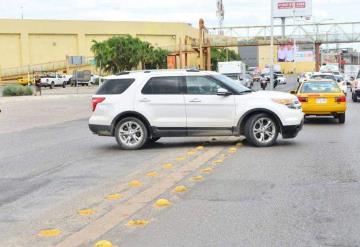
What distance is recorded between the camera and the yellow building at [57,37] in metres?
88.1

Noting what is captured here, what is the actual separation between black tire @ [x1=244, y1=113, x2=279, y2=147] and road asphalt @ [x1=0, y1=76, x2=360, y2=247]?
29cm

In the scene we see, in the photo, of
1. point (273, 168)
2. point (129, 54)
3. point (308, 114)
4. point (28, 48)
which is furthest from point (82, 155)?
point (28, 48)

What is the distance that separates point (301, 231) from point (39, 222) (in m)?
2.87

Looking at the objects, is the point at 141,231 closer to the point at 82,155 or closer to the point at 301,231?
the point at 301,231

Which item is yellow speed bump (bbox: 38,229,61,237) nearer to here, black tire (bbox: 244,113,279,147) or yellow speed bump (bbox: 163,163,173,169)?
yellow speed bump (bbox: 163,163,173,169)

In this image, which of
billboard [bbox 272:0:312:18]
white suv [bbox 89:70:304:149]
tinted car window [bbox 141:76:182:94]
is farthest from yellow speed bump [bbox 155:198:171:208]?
billboard [bbox 272:0:312:18]

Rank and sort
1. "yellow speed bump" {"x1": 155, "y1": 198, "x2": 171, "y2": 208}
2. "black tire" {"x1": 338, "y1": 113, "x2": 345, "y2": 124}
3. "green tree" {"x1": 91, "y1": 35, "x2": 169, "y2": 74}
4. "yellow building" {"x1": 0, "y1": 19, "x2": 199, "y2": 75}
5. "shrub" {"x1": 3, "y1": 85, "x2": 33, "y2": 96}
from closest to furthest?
"yellow speed bump" {"x1": 155, "y1": 198, "x2": 171, "y2": 208} → "black tire" {"x1": 338, "y1": 113, "x2": 345, "y2": 124} → "shrub" {"x1": 3, "y1": 85, "x2": 33, "y2": 96} → "green tree" {"x1": 91, "y1": 35, "x2": 169, "y2": 74} → "yellow building" {"x1": 0, "y1": 19, "x2": 199, "y2": 75}

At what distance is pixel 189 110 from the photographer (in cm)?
1318

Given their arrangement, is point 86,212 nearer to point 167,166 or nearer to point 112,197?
point 112,197

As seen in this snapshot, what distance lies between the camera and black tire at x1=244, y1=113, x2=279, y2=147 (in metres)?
13.0


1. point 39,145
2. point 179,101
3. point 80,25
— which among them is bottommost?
point 39,145

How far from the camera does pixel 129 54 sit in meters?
76.2

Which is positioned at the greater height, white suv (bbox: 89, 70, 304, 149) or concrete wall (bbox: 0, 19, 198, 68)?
concrete wall (bbox: 0, 19, 198, 68)

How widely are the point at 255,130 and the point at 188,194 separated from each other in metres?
5.27
